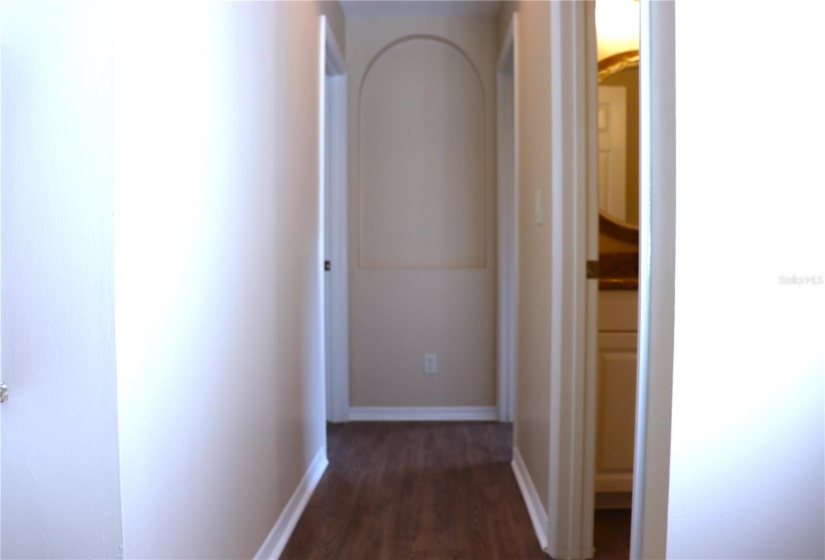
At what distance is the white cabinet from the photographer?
2314mm

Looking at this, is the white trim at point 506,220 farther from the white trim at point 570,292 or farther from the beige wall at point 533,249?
the white trim at point 570,292

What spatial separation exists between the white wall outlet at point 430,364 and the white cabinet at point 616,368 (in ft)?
5.28

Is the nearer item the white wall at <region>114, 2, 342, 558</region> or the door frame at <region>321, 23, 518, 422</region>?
the white wall at <region>114, 2, 342, 558</region>

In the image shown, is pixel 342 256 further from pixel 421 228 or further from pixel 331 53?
pixel 331 53

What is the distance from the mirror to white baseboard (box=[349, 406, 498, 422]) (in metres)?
1.70

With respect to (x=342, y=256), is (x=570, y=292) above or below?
below

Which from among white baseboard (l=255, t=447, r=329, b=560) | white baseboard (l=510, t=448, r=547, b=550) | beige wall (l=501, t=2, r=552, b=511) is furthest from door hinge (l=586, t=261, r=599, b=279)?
white baseboard (l=255, t=447, r=329, b=560)

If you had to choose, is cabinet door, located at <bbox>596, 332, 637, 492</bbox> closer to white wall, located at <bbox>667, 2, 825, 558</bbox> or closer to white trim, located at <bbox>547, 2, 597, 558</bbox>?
white trim, located at <bbox>547, 2, 597, 558</bbox>

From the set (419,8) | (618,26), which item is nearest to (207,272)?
(618,26)

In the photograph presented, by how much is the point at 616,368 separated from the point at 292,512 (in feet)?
4.03

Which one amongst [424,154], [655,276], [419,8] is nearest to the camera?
[655,276]

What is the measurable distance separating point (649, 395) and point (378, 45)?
3.13 metres

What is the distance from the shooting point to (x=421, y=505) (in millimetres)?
2547

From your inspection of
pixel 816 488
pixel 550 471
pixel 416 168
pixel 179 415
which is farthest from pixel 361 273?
pixel 816 488
